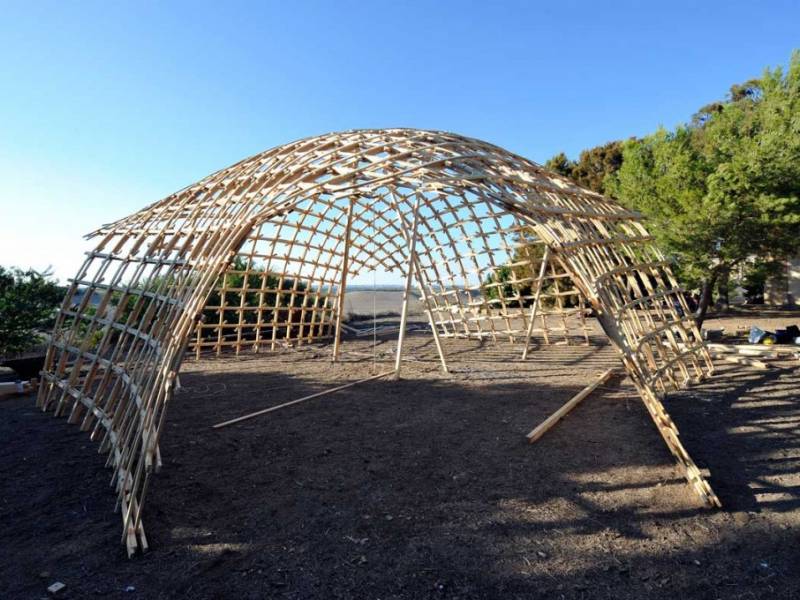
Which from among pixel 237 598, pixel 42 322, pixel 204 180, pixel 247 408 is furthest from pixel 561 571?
pixel 42 322

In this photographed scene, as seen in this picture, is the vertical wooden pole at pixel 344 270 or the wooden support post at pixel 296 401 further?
the vertical wooden pole at pixel 344 270

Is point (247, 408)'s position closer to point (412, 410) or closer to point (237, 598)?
point (412, 410)

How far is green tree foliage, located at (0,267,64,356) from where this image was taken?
662cm

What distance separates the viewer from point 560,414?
171 inches

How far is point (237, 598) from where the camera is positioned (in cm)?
210

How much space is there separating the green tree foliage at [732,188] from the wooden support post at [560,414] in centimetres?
298

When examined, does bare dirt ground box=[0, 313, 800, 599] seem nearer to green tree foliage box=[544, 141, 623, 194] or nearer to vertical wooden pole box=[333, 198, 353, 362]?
vertical wooden pole box=[333, 198, 353, 362]

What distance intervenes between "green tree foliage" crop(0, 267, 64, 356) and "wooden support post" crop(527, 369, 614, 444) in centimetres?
694

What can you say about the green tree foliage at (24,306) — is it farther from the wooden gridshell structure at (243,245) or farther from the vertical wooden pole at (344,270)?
the vertical wooden pole at (344,270)

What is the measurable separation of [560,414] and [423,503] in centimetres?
194

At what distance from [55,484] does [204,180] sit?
3.74 metres

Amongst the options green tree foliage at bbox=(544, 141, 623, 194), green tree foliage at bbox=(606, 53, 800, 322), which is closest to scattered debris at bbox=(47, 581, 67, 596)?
green tree foliage at bbox=(606, 53, 800, 322)

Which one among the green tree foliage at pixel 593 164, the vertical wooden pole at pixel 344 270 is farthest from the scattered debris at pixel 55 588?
the green tree foliage at pixel 593 164

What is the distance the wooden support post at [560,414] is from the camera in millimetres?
3953
